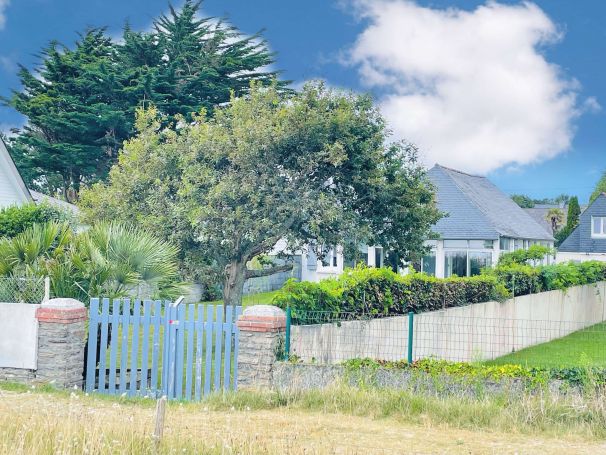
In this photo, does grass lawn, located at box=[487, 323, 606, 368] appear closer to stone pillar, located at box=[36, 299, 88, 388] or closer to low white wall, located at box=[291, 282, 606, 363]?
low white wall, located at box=[291, 282, 606, 363]

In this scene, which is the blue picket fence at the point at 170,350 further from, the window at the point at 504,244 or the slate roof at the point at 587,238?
the slate roof at the point at 587,238

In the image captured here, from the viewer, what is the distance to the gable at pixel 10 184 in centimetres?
2664

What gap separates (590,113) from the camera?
2095 inches

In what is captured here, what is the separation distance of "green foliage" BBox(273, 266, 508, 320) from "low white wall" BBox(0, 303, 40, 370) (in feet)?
13.1

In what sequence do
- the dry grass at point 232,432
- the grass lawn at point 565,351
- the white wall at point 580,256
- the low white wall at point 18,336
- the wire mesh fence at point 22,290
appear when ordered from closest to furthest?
the dry grass at point 232,432, the low white wall at point 18,336, the wire mesh fence at point 22,290, the grass lawn at point 565,351, the white wall at point 580,256

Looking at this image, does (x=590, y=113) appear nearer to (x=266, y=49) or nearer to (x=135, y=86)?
(x=266, y=49)

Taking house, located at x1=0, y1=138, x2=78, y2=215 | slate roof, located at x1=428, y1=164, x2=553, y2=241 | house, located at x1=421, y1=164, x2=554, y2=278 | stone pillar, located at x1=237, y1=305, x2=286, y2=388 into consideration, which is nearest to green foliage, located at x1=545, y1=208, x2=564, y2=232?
slate roof, located at x1=428, y1=164, x2=553, y2=241

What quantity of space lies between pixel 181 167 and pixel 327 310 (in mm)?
7632

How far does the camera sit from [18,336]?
40.3 feet

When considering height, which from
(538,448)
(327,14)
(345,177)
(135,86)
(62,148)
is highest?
(327,14)

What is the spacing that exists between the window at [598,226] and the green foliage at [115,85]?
24839 mm

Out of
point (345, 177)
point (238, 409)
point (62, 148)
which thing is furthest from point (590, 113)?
point (238, 409)

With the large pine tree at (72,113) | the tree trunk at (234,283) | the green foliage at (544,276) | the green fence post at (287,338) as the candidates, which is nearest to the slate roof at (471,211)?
the green foliage at (544,276)

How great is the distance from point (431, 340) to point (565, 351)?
573 cm
